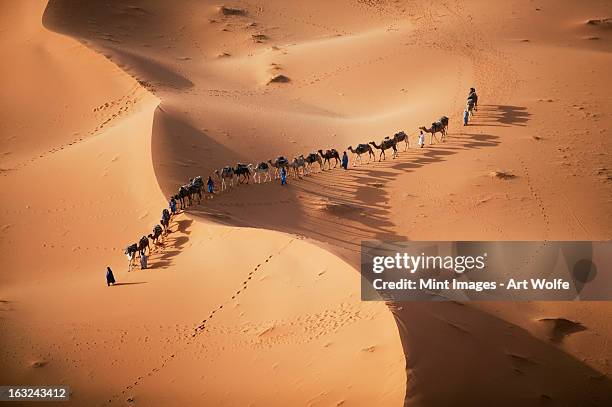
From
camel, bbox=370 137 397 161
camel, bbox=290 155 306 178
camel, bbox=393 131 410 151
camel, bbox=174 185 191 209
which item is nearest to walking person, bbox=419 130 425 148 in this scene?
camel, bbox=393 131 410 151

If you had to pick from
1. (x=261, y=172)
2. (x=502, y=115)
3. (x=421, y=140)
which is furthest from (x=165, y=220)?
(x=502, y=115)

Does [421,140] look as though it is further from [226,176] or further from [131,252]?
[131,252]

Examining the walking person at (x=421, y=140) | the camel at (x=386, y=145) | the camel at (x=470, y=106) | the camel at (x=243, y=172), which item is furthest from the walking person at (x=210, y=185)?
the camel at (x=470, y=106)

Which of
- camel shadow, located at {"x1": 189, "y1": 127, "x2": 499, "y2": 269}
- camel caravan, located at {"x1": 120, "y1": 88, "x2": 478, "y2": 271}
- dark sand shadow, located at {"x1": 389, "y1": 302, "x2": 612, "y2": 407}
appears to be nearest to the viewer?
dark sand shadow, located at {"x1": 389, "y1": 302, "x2": 612, "y2": 407}

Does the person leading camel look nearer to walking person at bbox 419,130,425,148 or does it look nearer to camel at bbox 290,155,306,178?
camel at bbox 290,155,306,178

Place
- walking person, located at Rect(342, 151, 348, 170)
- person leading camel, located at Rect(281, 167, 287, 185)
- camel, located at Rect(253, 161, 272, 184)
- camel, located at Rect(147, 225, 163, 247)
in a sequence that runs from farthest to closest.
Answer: walking person, located at Rect(342, 151, 348, 170)
person leading camel, located at Rect(281, 167, 287, 185)
camel, located at Rect(253, 161, 272, 184)
camel, located at Rect(147, 225, 163, 247)
